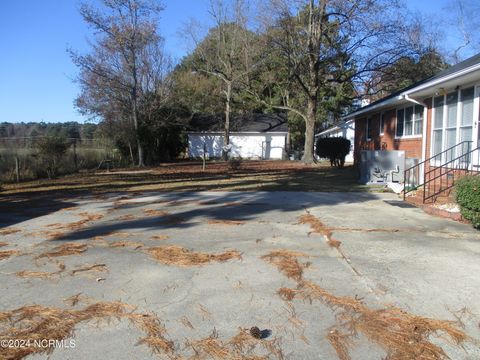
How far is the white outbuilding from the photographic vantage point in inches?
1588

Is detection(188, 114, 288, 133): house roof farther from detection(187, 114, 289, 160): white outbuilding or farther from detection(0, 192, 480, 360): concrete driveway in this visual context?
detection(0, 192, 480, 360): concrete driveway

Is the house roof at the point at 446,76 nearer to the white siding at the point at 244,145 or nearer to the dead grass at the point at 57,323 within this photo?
the dead grass at the point at 57,323

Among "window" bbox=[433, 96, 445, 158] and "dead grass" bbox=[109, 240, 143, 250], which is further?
"window" bbox=[433, 96, 445, 158]

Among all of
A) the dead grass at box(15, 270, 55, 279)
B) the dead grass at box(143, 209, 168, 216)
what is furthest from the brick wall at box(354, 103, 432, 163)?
the dead grass at box(15, 270, 55, 279)

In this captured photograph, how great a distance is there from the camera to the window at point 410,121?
15672 millimetres

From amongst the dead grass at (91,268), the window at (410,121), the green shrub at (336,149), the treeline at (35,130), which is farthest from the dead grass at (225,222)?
the treeline at (35,130)

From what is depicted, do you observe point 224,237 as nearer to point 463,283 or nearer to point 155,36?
point 463,283

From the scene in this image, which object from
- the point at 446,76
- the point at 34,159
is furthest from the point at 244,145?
the point at 446,76

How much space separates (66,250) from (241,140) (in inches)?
1372

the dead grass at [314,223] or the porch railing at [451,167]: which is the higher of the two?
the porch railing at [451,167]

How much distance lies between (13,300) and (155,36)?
1060 inches

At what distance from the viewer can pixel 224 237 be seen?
23.3 feet

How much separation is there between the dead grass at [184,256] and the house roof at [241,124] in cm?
3462

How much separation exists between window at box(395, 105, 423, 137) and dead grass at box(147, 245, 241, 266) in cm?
1180
